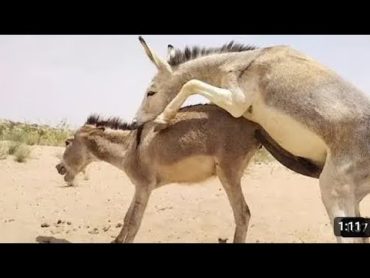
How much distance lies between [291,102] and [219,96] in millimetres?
843

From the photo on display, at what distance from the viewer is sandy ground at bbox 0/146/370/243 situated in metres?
7.61

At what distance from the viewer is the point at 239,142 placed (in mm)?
6902

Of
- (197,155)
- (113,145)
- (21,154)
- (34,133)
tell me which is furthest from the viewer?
(34,133)

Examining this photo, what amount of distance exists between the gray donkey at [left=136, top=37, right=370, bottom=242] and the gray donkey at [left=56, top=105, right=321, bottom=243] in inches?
7.5

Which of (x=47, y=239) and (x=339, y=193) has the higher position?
(x=339, y=193)

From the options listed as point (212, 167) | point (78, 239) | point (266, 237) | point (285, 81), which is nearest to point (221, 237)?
point (266, 237)

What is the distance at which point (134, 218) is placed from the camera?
275 inches

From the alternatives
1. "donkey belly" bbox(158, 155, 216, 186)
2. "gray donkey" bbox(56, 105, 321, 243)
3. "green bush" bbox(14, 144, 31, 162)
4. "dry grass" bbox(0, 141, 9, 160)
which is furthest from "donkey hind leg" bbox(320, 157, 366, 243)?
"dry grass" bbox(0, 141, 9, 160)

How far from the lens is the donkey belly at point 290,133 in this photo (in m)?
6.11

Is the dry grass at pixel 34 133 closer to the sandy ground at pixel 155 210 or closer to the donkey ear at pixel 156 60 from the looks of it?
the sandy ground at pixel 155 210

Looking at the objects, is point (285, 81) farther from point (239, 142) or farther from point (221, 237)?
point (221, 237)

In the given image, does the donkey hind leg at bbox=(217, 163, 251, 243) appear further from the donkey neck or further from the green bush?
the green bush
